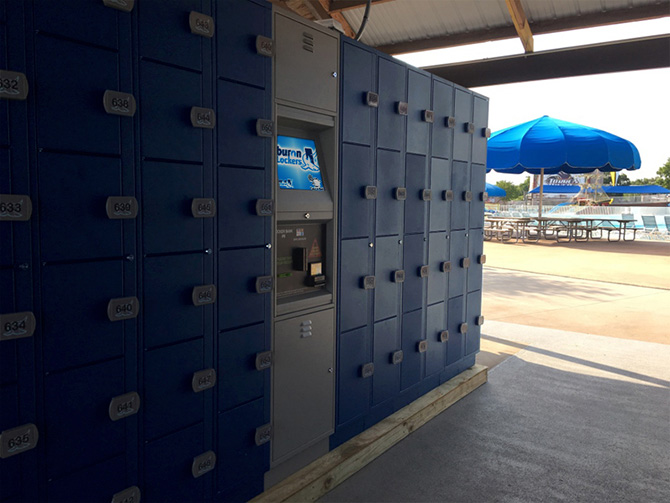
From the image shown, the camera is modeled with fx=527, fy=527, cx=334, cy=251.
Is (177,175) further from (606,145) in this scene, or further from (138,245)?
(606,145)

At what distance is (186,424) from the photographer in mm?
2102

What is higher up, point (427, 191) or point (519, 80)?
point (519, 80)

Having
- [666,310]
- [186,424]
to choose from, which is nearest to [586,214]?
[666,310]

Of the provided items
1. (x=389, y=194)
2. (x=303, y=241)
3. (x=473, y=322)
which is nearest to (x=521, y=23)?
(x=389, y=194)

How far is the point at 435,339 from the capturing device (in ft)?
12.6

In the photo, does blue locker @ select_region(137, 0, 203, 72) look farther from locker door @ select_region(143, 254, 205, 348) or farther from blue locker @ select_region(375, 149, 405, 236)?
blue locker @ select_region(375, 149, 405, 236)

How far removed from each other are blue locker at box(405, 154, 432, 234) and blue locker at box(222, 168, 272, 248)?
132cm

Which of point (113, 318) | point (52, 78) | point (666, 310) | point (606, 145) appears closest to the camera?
point (52, 78)

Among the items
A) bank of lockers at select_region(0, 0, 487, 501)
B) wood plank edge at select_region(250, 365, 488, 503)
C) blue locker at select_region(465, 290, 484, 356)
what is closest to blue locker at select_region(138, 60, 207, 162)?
bank of lockers at select_region(0, 0, 487, 501)

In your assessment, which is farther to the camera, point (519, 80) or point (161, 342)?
point (519, 80)

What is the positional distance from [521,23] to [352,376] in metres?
3.09

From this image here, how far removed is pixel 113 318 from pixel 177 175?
570 mm

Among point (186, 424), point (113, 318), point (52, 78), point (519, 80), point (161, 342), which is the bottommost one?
point (186, 424)

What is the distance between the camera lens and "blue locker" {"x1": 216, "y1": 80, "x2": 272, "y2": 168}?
2137mm
